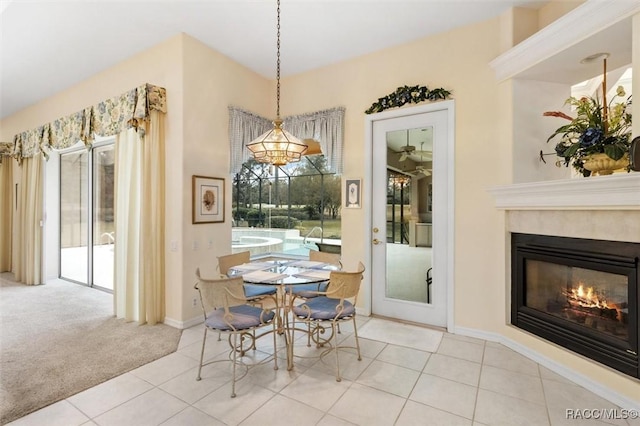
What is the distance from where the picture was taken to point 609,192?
207 centimetres

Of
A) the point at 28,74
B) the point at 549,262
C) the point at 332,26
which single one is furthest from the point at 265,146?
the point at 28,74

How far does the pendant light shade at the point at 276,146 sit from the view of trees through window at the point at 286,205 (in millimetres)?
2570

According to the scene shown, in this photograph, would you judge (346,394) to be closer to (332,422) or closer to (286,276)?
(332,422)

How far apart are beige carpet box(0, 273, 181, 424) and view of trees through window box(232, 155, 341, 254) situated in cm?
207

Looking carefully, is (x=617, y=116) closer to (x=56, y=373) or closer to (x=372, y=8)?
(x=372, y=8)

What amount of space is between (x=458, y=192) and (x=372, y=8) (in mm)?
2071

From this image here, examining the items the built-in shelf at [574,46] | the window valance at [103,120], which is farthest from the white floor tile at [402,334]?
the window valance at [103,120]

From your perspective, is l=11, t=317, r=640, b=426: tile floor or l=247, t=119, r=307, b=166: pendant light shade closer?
l=11, t=317, r=640, b=426: tile floor

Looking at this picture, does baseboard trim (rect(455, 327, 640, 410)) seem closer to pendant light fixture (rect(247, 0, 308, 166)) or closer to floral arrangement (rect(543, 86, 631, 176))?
floral arrangement (rect(543, 86, 631, 176))

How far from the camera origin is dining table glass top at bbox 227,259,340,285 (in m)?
2.36

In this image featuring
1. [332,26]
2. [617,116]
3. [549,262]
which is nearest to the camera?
[617,116]

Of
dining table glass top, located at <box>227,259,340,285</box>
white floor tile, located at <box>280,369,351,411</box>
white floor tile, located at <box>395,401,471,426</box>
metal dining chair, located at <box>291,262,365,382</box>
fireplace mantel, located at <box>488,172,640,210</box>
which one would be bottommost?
white floor tile, located at <box>395,401,471,426</box>

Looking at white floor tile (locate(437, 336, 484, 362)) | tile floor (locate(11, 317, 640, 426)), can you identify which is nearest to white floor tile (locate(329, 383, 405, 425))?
tile floor (locate(11, 317, 640, 426))

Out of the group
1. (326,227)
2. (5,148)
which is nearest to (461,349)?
(326,227)
